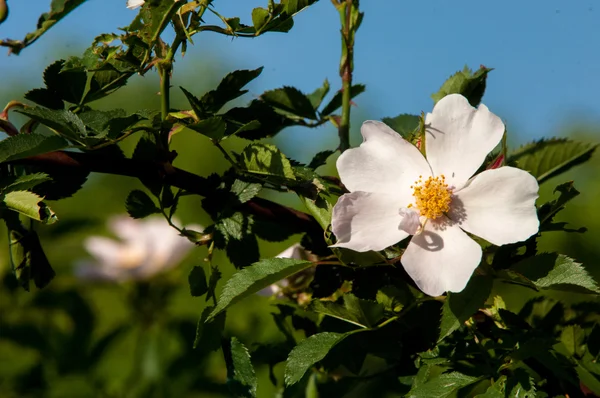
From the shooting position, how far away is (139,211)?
824mm

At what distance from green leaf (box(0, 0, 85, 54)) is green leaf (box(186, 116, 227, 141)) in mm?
164

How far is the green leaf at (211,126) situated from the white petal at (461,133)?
19cm

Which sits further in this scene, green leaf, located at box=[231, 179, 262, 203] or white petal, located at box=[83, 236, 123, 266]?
white petal, located at box=[83, 236, 123, 266]

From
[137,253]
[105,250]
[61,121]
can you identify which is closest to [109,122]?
[61,121]

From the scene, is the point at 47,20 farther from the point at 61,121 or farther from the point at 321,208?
the point at 321,208

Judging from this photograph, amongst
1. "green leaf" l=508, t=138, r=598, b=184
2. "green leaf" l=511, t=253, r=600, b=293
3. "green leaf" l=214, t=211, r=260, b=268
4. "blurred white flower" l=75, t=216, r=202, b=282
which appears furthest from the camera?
"blurred white flower" l=75, t=216, r=202, b=282

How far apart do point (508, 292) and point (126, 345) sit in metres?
1.29

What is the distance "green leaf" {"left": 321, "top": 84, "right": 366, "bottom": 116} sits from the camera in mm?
912

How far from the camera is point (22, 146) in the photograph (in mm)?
674

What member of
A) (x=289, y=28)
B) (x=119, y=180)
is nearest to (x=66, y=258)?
(x=289, y=28)

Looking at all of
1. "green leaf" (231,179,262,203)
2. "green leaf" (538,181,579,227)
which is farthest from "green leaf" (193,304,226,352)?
"green leaf" (538,181,579,227)

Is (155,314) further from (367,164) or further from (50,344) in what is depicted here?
(367,164)

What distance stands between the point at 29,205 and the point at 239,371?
254mm

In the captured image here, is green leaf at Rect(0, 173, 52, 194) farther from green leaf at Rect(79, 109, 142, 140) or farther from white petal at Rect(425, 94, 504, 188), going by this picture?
white petal at Rect(425, 94, 504, 188)
